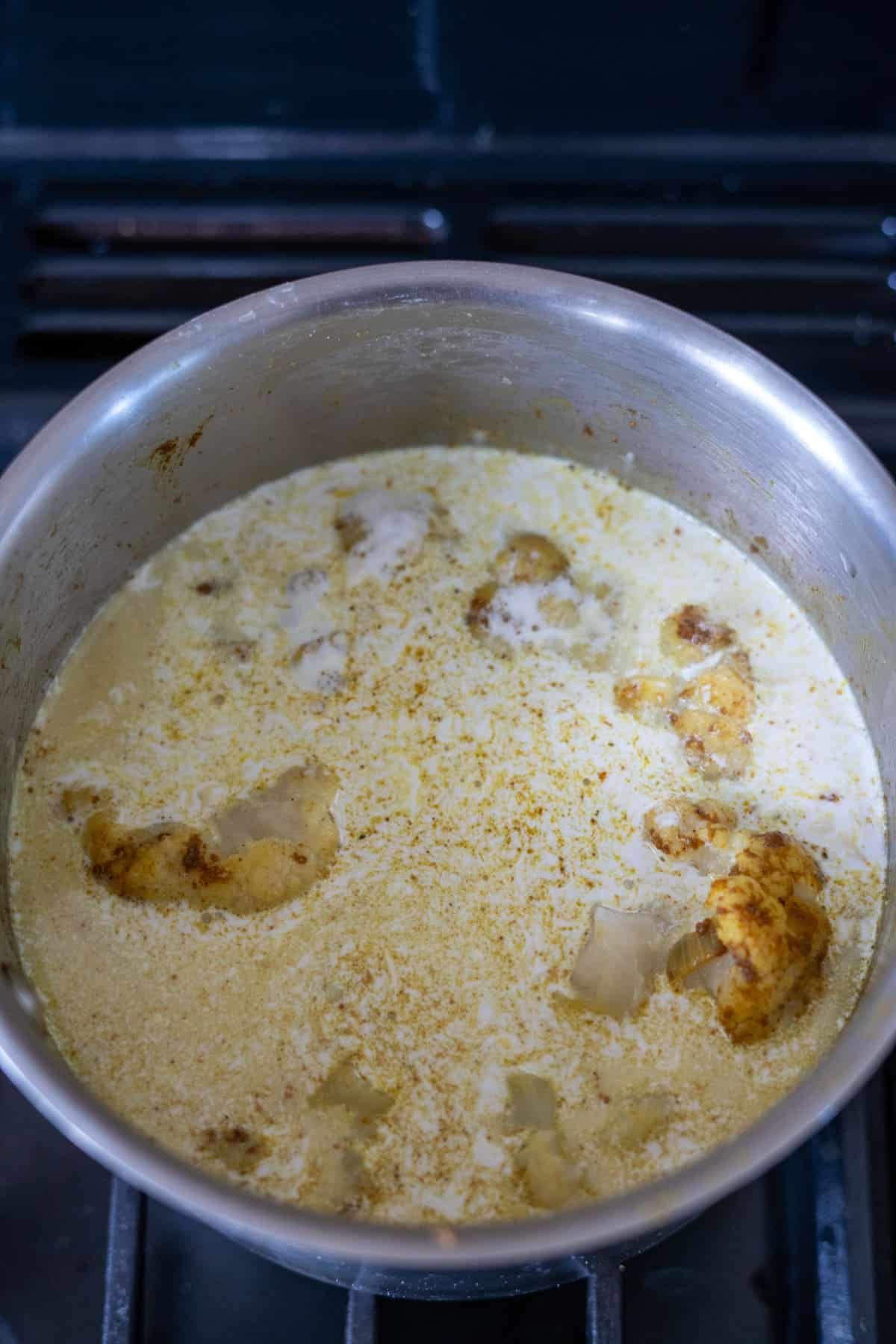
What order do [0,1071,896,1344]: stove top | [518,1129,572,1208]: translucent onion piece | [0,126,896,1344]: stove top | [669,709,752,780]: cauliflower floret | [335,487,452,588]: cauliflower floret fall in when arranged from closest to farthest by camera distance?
[518,1129,572,1208]: translucent onion piece < [0,1071,896,1344]: stove top < [669,709,752,780]: cauliflower floret < [335,487,452,588]: cauliflower floret < [0,126,896,1344]: stove top

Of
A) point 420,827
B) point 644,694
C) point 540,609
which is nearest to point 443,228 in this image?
point 540,609

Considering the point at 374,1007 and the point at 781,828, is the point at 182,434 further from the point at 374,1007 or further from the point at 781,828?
the point at 781,828

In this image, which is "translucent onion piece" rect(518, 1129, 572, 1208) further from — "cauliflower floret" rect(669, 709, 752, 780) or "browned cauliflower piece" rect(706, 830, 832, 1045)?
"cauliflower floret" rect(669, 709, 752, 780)

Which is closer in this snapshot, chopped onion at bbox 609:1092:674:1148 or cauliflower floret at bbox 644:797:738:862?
chopped onion at bbox 609:1092:674:1148

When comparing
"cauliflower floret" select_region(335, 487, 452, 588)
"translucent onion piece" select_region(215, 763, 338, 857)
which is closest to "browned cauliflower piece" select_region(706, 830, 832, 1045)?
"translucent onion piece" select_region(215, 763, 338, 857)

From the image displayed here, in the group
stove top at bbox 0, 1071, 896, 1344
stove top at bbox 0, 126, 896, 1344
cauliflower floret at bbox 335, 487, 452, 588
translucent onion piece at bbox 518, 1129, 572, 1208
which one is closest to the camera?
translucent onion piece at bbox 518, 1129, 572, 1208

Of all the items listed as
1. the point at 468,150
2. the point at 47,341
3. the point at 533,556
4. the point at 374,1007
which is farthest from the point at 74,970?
the point at 468,150

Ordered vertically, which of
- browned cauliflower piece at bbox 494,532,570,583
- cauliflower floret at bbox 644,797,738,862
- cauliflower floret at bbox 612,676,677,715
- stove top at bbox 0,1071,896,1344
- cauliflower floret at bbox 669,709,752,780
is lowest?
stove top at bbox 0,1071,896,1344

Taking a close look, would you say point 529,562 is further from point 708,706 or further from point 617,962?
point 617,962
